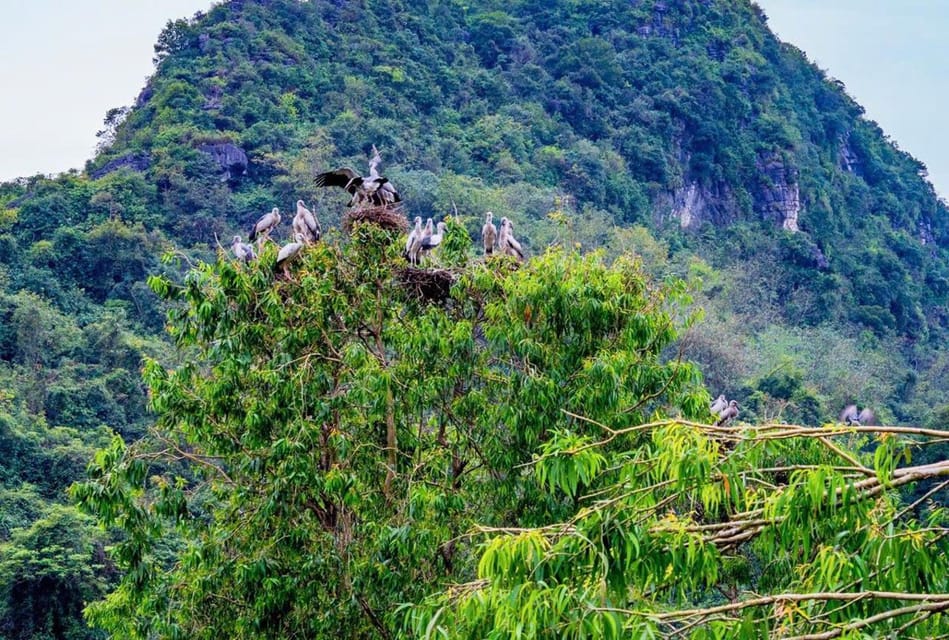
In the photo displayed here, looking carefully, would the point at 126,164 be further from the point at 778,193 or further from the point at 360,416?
the point at 360,416

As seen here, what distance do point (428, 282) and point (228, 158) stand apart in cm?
3019

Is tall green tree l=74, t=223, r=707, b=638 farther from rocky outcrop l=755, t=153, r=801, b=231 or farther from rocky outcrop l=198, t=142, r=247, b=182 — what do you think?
rocky outcrop l=755, t=153, r=801, b=231

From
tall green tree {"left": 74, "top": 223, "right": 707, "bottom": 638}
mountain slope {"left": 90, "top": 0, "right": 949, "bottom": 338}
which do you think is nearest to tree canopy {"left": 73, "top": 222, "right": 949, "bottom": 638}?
tall green tree {"left": 74, "top": 223, "right": 707, "bottom": 638}

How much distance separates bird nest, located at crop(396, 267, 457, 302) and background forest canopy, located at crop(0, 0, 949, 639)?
10365mm

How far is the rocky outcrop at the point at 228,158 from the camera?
118ft

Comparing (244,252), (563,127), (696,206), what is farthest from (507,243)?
(696,206)

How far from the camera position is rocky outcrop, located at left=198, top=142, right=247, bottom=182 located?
Answer: 36006 millimetres

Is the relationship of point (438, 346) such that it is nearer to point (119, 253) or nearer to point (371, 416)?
point (371, 416)

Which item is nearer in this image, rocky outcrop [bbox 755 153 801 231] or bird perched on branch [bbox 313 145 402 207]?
bird perched on branch [bbox 313 145 402 207]

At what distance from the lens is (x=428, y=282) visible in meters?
7.48

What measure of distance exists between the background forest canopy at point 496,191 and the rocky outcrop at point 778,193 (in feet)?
0.31

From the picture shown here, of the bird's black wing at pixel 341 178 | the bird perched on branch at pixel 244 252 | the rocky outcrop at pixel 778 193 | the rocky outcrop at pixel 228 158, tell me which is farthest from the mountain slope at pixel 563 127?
the bird's black wing at pixel 341 178

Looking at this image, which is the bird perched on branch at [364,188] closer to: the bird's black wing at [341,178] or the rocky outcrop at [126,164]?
the bird's black wing at [341,178]

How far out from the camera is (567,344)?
666 cm
